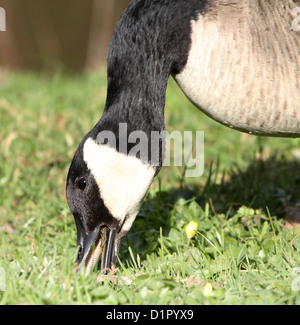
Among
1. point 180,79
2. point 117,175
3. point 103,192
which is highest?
point 180,79

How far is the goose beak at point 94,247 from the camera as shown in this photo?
3.48 meters

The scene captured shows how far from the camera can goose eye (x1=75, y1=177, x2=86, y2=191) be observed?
3.47m

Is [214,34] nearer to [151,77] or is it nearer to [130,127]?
[151,77]

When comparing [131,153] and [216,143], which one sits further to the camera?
[216,143]

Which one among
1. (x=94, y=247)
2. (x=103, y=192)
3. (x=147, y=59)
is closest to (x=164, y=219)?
(x=94, y=247)

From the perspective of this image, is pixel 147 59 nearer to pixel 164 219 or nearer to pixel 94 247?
pixel 94 247

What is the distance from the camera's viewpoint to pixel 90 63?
452 inches

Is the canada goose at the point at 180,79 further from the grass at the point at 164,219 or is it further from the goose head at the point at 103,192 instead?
the grass at the point at 164,219

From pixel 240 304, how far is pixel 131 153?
3.93 ft

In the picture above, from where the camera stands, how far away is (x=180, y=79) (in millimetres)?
3660

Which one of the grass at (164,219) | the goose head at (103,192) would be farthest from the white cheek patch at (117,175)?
the grass at (164,219)

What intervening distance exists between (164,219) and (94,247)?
943 millimetres

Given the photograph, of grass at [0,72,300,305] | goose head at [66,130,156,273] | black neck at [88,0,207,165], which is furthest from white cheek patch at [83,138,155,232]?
grass at [0,72,300,305]
